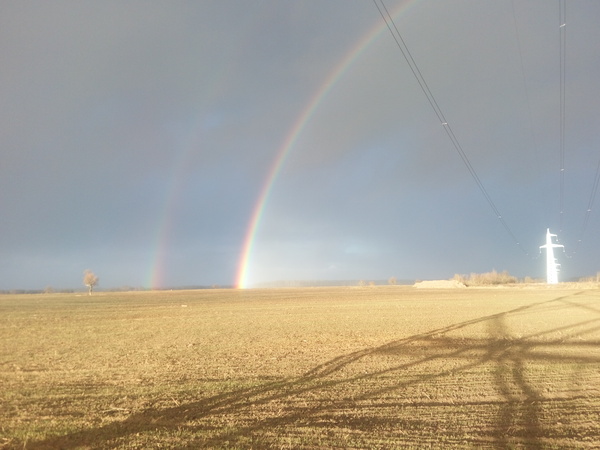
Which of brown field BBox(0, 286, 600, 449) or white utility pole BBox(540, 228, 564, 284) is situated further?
white utility pole BBox(540, 228, 564, 284)

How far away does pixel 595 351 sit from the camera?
18.3 m

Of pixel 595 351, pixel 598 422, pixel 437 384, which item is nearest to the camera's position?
pixel 598 422

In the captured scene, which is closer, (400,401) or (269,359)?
(400,401)

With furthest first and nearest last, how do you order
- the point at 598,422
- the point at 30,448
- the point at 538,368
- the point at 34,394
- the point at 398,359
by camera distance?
1. the point at 398,359
2. the point at 538,368
3. the point at 34,394
4. the point at 598,422
5. the point at 30,448

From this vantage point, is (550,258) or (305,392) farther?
(550,258)

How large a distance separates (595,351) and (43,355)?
74.4 feet

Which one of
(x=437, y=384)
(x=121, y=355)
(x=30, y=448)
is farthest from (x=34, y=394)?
(x=437, y=384)

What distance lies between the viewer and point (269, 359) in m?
17.0

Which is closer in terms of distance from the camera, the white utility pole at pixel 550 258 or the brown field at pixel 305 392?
the brown field at pixel 305 392

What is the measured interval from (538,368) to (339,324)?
54.4 ft

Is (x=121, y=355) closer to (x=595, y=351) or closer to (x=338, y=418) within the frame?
(x=338, y=418)

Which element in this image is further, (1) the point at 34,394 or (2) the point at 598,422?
(1) the point at 34,394

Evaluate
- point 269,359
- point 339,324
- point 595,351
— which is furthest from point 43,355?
point 595,351

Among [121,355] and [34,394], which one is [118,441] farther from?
[121,355]
